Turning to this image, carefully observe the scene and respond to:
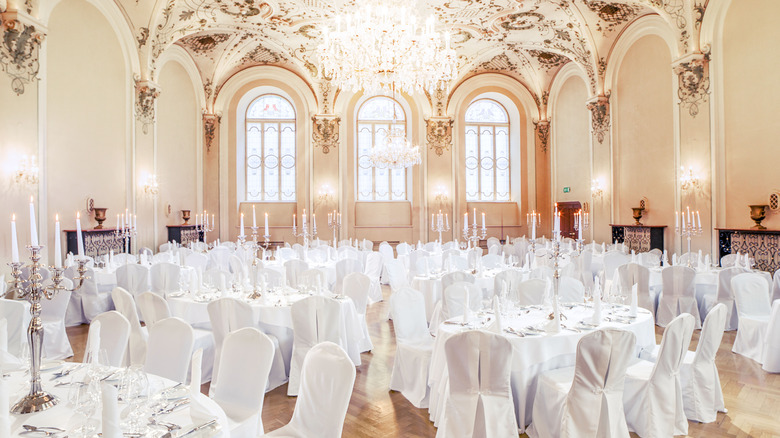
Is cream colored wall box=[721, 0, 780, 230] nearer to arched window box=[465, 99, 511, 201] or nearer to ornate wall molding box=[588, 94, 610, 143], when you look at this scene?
ornate wall molding box=[588, 94, 610, 143]

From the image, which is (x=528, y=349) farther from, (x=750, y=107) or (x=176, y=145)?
(x=176, y=145)

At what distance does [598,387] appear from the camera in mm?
2943

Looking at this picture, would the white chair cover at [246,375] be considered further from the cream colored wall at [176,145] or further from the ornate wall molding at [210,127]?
the ornate wall molding at [210,127]

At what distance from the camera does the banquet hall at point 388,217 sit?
116 inches

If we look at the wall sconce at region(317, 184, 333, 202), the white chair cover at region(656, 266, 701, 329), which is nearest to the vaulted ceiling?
the wall sconce at region(317, 184, 333, 202)

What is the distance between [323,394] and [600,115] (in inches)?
461

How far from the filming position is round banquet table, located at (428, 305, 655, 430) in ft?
11.1

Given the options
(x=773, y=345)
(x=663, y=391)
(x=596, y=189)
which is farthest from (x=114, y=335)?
(x=596, y=189)

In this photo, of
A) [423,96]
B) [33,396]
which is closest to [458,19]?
[423,96]

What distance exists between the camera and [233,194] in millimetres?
14461

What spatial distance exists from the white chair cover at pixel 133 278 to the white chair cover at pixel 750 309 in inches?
306

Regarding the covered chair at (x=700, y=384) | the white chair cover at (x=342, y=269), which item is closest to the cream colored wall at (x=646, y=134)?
the white chair cover at (x=342, y=269)

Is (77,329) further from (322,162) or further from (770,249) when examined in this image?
(770,249)

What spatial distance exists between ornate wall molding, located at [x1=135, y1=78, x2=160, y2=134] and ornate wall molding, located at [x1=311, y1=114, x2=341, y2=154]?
478cm
